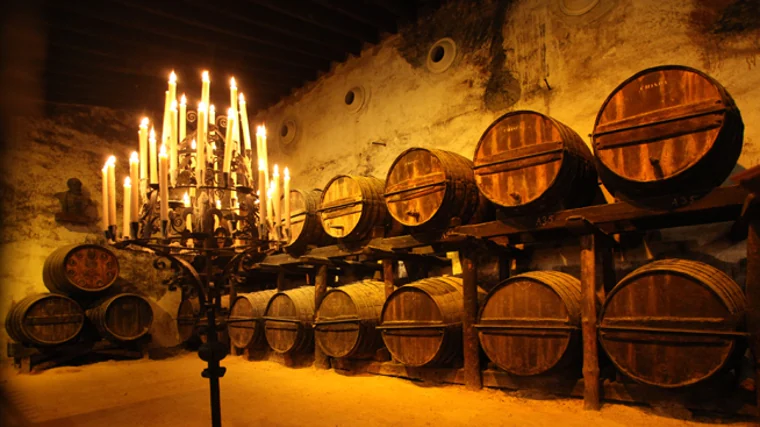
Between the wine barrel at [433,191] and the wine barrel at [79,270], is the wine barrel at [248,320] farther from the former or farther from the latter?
the wine barrel at [433,191]

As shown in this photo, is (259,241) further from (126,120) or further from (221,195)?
(126,120)

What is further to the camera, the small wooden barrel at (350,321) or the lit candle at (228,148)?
the small wooden barrel at (350,321)

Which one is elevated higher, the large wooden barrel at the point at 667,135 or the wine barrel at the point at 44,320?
the large wooden barrel at the point at 667,135

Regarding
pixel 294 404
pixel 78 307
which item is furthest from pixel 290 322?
pixel 78 307

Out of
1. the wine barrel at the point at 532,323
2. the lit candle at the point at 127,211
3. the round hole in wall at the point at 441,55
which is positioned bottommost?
the wine barrel at the point at 532,323

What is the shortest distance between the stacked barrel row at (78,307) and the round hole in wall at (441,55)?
601 centimetres

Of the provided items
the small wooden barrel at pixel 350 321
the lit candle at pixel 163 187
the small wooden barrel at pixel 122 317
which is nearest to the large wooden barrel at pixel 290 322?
the small wooden barrel at pixel 350 321

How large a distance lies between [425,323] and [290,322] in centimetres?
228

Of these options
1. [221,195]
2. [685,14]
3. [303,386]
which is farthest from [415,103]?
[221,195]

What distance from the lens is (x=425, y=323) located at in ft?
15.8

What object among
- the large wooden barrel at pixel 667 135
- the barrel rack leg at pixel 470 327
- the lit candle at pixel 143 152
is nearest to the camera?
the lit candle at pixel 143 152

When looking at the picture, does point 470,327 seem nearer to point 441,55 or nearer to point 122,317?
point 441,55

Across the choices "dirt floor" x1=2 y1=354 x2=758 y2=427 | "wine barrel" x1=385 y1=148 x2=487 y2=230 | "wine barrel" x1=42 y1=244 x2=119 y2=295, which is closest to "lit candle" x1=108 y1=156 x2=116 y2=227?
"dirt floor" x1=2 y1=354 x2=758 y2=427

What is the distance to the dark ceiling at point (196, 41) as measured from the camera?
21.6ft
